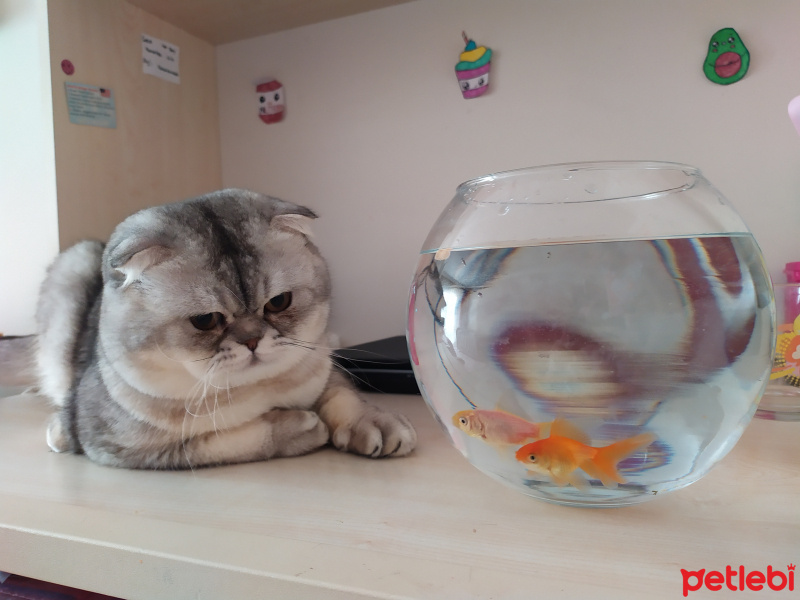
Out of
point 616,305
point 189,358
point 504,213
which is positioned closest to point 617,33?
point 504,213

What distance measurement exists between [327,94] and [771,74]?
3.55ft

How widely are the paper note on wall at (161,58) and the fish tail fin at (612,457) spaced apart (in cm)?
148

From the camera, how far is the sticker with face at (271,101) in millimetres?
1568

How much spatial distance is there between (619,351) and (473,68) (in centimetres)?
107

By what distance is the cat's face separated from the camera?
2.47ft

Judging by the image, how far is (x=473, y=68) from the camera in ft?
4.41

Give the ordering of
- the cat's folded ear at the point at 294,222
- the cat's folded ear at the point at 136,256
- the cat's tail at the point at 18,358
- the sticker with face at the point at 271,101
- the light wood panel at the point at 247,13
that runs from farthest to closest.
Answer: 1. the sticker with face at the point at 271,101
2. the light wood panel at the point at 247,13
3. the cat's tail at the point at 18,358
4. the cat's folded ear at the point at 294,222
5. the cat's folded ear at the point at 136,256

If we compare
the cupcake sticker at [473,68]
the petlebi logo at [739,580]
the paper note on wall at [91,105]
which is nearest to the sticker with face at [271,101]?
the paper note on wall at [91,105]

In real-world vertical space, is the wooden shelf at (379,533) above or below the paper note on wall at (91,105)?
below

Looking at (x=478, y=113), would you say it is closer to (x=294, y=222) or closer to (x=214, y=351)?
(x=294, y=222)

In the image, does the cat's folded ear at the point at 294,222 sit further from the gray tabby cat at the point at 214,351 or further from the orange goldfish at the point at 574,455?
the orange goldfish at the point at 574,455

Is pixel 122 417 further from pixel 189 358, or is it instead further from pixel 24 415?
pixel 24 415

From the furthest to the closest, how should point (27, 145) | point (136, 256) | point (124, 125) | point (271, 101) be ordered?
point (271, 101)
point (124, 125)
point (27, 145)
point (136, 256)

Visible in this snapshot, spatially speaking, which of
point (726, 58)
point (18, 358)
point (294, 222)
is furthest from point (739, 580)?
point (18, 358)
